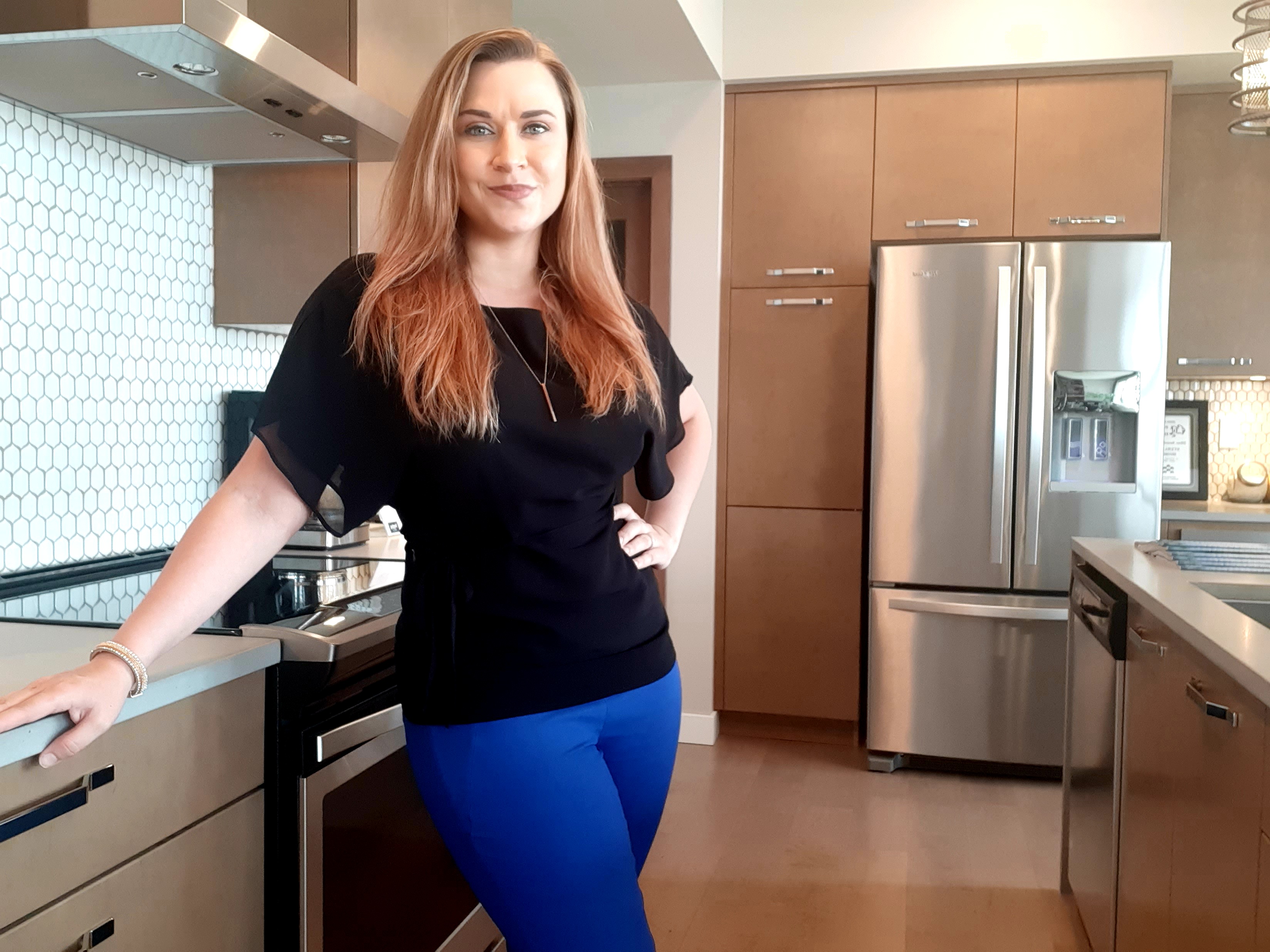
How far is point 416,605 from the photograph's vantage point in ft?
4.03

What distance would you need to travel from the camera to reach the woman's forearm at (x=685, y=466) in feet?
5.27

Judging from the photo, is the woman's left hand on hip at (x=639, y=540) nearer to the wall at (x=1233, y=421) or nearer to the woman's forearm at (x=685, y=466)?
the woman's forearm at (x=685, y=466)

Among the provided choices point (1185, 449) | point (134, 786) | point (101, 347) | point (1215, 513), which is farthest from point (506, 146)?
point (1185, 449)

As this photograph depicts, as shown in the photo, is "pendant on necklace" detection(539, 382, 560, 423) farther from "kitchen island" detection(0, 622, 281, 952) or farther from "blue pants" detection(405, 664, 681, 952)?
"kitchen island" detection(0, 622, 281, 952)

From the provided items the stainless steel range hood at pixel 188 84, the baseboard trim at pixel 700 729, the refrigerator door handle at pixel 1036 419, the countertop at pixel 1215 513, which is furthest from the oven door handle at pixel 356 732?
the countertop at pixel 1215 513

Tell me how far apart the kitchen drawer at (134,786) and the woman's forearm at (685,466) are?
1.95 ft

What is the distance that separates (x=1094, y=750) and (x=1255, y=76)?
4.58ft

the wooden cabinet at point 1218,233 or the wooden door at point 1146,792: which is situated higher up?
the wooden cabinet at point 1218,233

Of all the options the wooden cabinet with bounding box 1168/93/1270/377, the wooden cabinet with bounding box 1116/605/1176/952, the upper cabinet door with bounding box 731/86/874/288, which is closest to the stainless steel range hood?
the wooden cabinet with bounding box 1116/605/1176/952

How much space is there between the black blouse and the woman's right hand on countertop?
0.82 feet

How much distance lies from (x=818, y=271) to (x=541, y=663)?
264 centimetres

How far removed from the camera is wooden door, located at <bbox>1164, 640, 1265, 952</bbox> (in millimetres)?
1238

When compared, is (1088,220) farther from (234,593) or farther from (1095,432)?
(234,593)

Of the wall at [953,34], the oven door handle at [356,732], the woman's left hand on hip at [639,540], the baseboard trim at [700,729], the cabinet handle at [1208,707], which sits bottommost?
the baseboard trim at [700,729]
